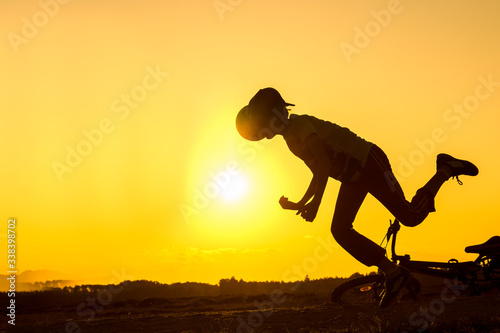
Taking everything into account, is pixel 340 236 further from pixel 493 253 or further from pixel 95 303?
pixel 95 303

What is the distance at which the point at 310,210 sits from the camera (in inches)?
293

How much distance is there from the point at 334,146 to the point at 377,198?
94 cm

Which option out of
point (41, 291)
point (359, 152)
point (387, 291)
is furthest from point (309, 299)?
point (41, 291)

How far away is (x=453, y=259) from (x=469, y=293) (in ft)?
1.67

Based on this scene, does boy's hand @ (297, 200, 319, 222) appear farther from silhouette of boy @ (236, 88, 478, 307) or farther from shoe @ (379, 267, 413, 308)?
shoe @ (379, 267, 413, 308)

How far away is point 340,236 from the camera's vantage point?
8.05 meters

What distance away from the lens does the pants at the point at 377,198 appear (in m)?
7.88

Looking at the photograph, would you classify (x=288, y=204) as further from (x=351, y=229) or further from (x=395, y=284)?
(x=395, y=284)

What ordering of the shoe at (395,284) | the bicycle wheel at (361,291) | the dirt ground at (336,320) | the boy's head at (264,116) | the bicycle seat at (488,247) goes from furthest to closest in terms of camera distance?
the bicycle wheel at (361,291) → the bicycle seat at (488,247) → the shoe at (395,284) → the boy's head at (264,116) → the dirt ground at (336,320)

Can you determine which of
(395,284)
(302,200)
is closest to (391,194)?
(302,200)

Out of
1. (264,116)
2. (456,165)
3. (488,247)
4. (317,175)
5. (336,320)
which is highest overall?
(264,116)

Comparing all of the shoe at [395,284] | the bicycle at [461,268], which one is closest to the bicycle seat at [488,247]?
the bicycle at [461,268]

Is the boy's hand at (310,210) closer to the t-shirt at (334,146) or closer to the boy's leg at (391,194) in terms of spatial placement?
the t-shirt at (334,146)

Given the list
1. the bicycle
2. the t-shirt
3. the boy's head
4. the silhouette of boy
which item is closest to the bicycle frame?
the bicycle
